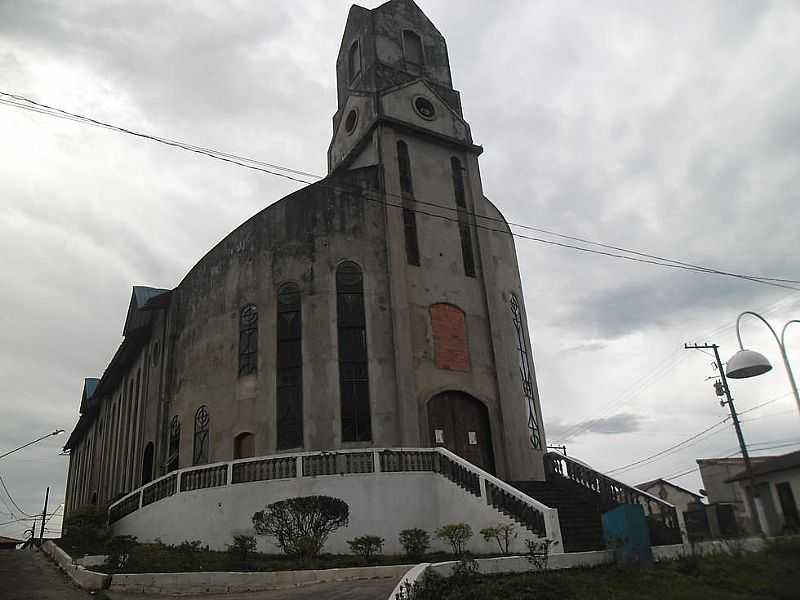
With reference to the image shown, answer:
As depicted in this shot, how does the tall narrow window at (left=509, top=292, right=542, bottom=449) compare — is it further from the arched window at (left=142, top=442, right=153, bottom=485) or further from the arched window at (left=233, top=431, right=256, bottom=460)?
the arched window at (left=142, top=442, right=153, bottom=485)

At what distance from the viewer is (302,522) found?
14484mm

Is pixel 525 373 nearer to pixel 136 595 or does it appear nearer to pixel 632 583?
pixel 632 583

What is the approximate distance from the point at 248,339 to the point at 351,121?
11680 mm

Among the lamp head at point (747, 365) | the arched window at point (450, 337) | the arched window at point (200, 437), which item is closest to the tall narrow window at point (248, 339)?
the arched window at point (200, 437)

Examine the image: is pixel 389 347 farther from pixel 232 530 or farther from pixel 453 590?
pixel 453 590

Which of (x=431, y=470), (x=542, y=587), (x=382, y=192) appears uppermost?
(x=382, y=192)

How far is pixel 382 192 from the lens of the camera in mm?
24578

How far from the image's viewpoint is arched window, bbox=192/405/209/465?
76.2 ft

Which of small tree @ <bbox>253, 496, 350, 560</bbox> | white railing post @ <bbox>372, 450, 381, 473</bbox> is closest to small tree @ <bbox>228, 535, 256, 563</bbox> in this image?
small tree @ <bbox>253, 496, 350, 560</bbox>

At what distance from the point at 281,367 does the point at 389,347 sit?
3.90 meters

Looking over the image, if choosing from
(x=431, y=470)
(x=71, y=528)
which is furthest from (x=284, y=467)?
(x=71, y=528)

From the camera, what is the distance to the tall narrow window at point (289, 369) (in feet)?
70.2

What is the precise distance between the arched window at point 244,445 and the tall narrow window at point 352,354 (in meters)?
3.44

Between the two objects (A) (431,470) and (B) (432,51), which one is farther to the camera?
(B) (432,51)
